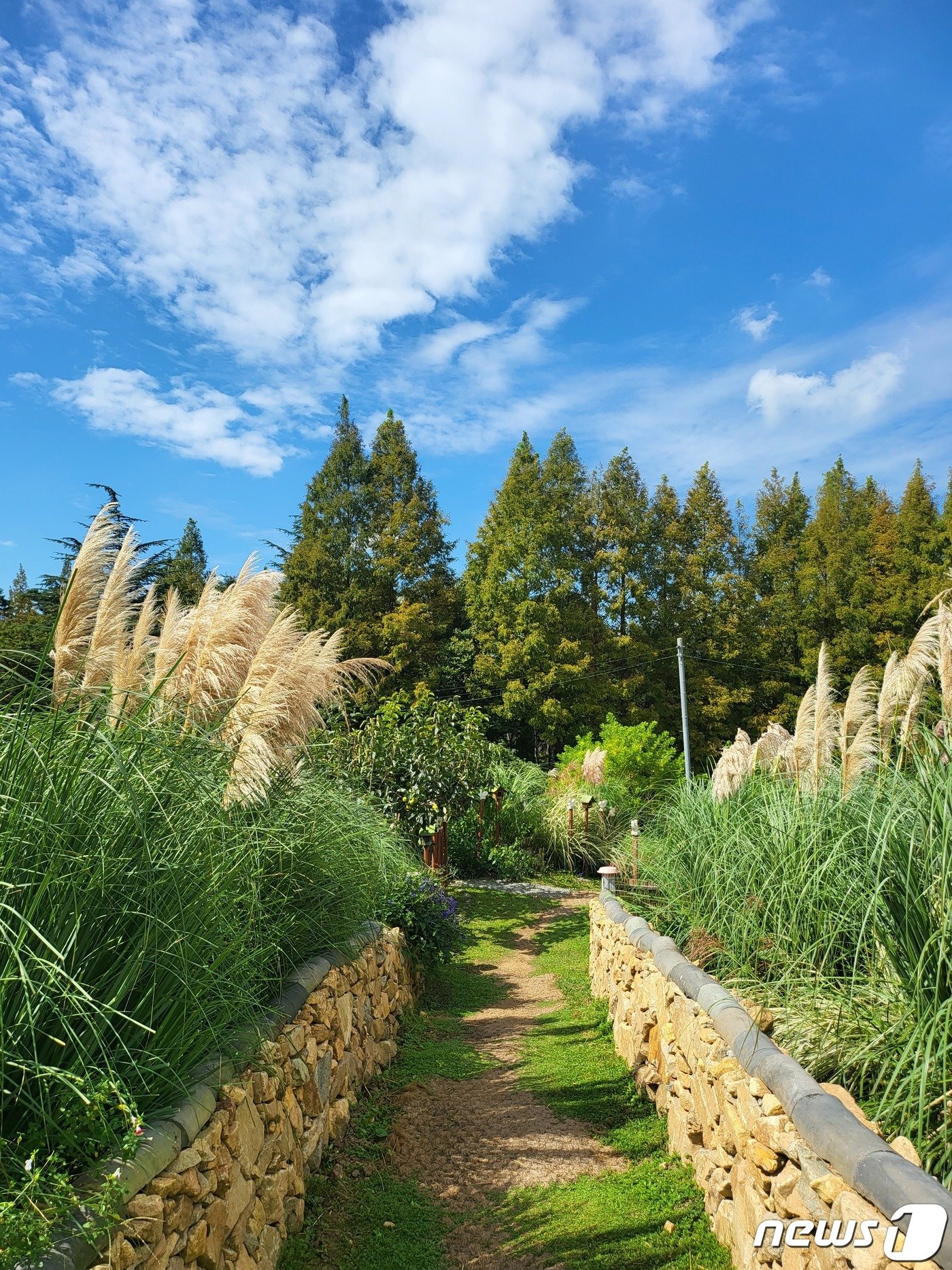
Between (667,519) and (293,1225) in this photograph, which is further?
(667,519)

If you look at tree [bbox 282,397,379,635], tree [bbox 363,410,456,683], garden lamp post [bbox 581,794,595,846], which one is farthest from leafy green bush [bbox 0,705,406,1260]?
tree [bbox 282,397,379,635]

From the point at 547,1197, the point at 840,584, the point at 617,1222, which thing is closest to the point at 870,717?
the point at 617,1222

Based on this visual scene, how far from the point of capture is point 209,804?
3027mm

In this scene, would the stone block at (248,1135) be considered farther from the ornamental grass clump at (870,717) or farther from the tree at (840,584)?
the tree at (840,584)

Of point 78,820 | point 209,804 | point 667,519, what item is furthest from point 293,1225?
point 667,519

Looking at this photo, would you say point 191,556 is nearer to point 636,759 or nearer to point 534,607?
point 534,607

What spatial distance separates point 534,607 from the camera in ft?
72.0

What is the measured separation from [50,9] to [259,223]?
197cm

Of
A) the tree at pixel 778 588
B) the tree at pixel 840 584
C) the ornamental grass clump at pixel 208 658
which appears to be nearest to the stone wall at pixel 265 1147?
the ornamental grass clump at pixel 208 658

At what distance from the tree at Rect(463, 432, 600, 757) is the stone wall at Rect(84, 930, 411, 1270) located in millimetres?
17162

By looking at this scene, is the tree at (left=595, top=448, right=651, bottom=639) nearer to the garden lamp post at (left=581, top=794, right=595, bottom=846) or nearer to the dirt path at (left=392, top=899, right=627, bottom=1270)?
the garden lamp post at (left=581, top=794, right=595, bottom=846)

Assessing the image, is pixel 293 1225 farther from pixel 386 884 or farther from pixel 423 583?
pixel 423 583

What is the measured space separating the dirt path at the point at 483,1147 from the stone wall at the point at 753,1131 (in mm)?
579

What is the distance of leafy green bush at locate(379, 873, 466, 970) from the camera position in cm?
639
